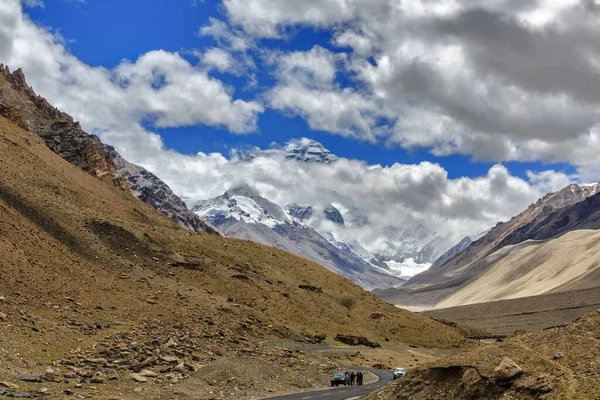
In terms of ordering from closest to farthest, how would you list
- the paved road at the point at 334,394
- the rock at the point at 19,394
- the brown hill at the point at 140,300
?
the rock at the point at 19,394 < the paved road at the point at 334,394 < the brown hill at the point at 140,300

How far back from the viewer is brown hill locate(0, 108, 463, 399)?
143ft

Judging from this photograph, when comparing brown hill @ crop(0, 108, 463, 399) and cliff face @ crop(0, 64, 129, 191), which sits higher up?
cliff face @ crop(0, 64, 129, 191)

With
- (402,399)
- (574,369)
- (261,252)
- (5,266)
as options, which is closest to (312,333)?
(261,252)

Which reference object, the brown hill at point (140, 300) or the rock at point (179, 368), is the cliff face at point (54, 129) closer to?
the brown hill at point (140, 300)

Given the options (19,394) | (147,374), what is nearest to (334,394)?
(147,374)

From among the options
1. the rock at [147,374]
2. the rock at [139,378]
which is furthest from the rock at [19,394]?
the rock at [147,374]

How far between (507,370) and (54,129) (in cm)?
14725

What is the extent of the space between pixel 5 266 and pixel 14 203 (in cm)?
2372

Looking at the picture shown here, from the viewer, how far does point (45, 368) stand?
38.6 meters

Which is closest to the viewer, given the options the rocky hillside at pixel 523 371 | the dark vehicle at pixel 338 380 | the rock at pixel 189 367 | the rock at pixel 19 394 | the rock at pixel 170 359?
the rocky hillside at pixel 523 371

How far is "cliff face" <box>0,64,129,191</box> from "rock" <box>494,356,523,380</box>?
442 feet

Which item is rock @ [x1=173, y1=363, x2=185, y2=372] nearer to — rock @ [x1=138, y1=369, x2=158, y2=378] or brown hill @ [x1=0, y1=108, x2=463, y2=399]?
brown hill @ [x1=0, y1=108, x2=463, y2=399]

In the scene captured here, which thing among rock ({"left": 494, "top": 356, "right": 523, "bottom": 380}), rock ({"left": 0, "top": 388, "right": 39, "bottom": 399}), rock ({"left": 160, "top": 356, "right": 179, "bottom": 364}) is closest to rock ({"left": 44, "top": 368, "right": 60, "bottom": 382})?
rock ({"left": 0, "top": 388, "right": 39, "bottom": 399})

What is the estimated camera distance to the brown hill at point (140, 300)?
4369 centimetres
